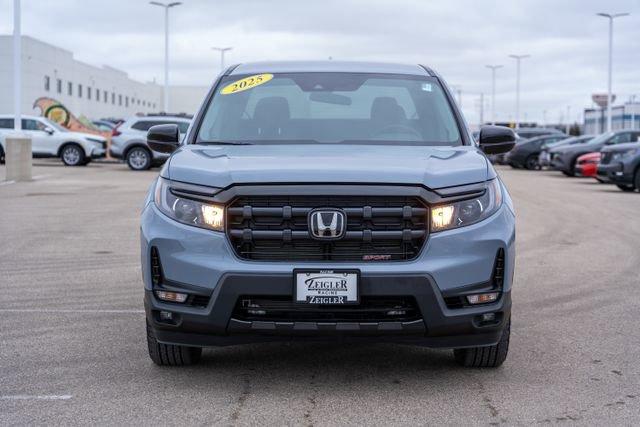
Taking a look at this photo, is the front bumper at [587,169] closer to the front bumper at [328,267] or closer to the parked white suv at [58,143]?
the parked white suv at [58,143]

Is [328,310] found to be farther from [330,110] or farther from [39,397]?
[330,110]

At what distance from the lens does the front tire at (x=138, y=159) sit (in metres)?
32.0

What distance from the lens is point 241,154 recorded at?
5.54 metres

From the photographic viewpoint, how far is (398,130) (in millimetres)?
6246

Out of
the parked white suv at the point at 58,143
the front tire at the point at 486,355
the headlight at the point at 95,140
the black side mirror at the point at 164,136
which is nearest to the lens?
the front tire at the point at 486,355

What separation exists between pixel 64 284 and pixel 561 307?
→ 4.21m

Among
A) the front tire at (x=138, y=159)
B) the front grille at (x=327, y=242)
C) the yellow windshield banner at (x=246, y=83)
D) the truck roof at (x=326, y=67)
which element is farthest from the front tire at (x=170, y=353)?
the front tire at (x=138, y=159)

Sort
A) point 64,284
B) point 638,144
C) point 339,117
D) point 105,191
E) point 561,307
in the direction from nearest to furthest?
point 339,117 < point 561,307 < point 64,284 < point 105,191 < point 638,144

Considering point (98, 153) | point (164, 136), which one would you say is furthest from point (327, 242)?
point (98, 153)

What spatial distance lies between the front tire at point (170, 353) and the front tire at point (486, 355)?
1.48 metres

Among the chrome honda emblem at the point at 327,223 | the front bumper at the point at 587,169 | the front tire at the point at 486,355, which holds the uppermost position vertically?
the chrome honda emblem at the point at 327,223

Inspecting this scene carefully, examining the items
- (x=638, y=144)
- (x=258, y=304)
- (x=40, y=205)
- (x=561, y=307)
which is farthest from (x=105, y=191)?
(x=258, y=304)

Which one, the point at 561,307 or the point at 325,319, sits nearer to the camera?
the point at 325,319

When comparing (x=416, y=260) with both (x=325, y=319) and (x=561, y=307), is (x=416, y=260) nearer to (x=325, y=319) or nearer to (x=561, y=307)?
(x=325, y=319)
